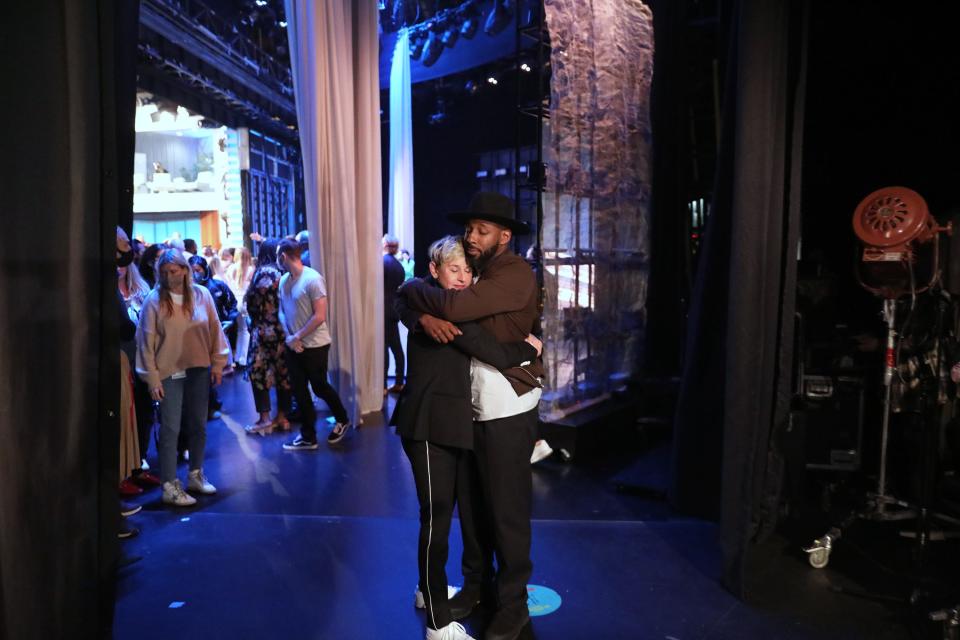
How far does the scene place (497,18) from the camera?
888cm

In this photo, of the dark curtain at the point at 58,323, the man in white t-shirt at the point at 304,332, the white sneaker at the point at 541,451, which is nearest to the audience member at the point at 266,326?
the man in white t-shirt at the point at 304,332

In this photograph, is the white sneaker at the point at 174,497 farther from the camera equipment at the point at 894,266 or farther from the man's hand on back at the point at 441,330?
→ the camera equipment at the point at 894,266

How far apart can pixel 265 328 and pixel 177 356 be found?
1.45 metres

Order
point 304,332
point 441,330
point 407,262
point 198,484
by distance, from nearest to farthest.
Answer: point 441,330 → point 198,484 → point 304,332 → point 407,262

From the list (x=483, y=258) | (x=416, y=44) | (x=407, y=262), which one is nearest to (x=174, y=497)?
(x=483, y=258)

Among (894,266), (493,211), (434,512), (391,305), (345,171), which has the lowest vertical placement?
(434,512)

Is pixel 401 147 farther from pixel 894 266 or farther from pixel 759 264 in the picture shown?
pixel 894 266

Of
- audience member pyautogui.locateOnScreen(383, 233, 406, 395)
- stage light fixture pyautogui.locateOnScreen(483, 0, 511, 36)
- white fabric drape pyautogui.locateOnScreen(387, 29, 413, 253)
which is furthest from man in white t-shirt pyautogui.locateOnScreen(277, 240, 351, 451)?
stage light fixture pyautogui.locateOnScreen(483, 0, 511, 36)

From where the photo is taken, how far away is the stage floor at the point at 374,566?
251 centimetres

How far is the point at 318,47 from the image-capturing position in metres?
5.19

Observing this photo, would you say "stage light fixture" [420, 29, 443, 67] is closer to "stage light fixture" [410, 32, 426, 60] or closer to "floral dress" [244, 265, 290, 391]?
"stage light fixture" [410, 32, 426, 60]

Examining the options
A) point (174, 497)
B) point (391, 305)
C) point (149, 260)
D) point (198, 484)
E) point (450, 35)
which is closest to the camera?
point (174, 497)

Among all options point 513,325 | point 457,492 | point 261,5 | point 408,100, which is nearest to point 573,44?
point 513,325

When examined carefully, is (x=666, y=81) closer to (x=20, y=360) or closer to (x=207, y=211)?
(x=20, y=360)
